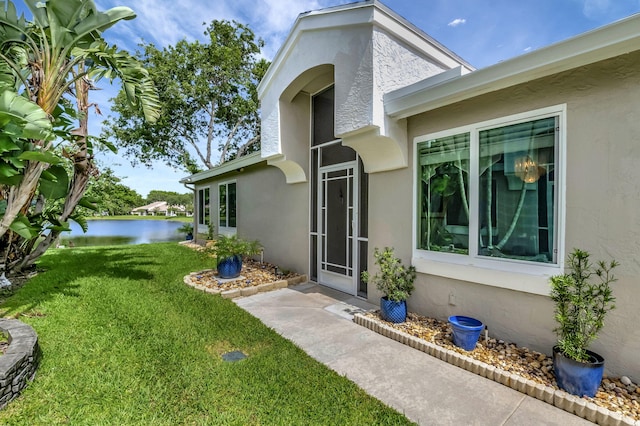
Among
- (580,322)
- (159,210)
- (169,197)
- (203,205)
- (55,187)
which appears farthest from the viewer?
(169,197)

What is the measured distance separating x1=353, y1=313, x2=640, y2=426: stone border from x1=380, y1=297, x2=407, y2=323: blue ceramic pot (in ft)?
0.97

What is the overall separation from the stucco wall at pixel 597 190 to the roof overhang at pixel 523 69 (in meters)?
0.31

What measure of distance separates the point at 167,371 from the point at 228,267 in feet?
14.3

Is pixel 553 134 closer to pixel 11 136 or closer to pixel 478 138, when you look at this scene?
pixel 478 138

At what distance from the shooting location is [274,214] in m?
9.50

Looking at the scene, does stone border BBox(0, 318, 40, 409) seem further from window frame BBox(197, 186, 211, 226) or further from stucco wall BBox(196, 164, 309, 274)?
window frame BBox(197, 186, 211, 226)

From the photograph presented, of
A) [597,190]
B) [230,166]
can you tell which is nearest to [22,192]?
[230,166]

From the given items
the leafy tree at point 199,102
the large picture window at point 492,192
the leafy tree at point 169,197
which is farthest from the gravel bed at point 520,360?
the leafy tree at point 169,197

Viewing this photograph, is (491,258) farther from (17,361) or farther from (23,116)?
(23,116)

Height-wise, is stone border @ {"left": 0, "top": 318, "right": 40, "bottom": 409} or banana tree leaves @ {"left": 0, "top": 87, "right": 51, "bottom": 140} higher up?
banana tree leaves @ {"left": 0, "top": 87, "right": 51, "bottom": 140}

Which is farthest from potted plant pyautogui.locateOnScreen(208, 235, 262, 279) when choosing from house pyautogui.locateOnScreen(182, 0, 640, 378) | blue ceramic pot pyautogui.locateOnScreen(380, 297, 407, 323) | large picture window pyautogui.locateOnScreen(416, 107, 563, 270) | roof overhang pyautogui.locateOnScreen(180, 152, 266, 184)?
large picture window pyautogui.locateOnScreen(416, 107, 563, 270)

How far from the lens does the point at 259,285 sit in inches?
278

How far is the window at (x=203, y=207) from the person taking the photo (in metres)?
15.4

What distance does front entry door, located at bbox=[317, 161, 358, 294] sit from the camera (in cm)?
682
